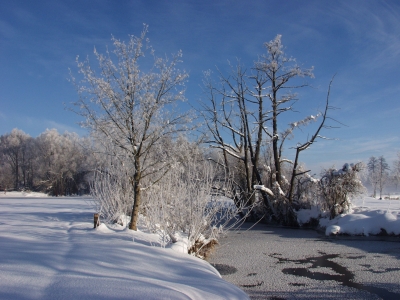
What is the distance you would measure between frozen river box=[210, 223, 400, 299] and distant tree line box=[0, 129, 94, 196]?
106 ft

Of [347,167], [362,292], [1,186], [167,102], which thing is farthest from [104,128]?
[1,186]

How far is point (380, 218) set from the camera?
1387cm

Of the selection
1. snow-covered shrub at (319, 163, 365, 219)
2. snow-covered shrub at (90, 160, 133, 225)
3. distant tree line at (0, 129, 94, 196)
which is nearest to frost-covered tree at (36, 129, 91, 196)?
distant tree line at (0, 129, 94, 196)

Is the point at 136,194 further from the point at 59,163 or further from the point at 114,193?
the point at 59,163

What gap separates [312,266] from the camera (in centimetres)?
849

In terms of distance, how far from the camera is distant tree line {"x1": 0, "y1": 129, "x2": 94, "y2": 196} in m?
43.5

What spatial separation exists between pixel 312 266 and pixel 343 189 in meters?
9.23

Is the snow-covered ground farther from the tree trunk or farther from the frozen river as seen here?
the tree trunk

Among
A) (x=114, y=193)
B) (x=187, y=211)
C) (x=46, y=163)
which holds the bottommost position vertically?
(x=187, y=211)

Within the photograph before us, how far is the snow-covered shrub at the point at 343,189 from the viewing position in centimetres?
1650

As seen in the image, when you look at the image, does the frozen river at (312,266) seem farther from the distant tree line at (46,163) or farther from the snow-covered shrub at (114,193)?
the distant tree line at (46,163)

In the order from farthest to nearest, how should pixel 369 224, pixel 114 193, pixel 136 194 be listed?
pixel 369 224 → pixel 114 193 → pixel 136 194

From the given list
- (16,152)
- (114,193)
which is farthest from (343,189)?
(16,152)

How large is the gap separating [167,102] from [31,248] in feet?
16.1
